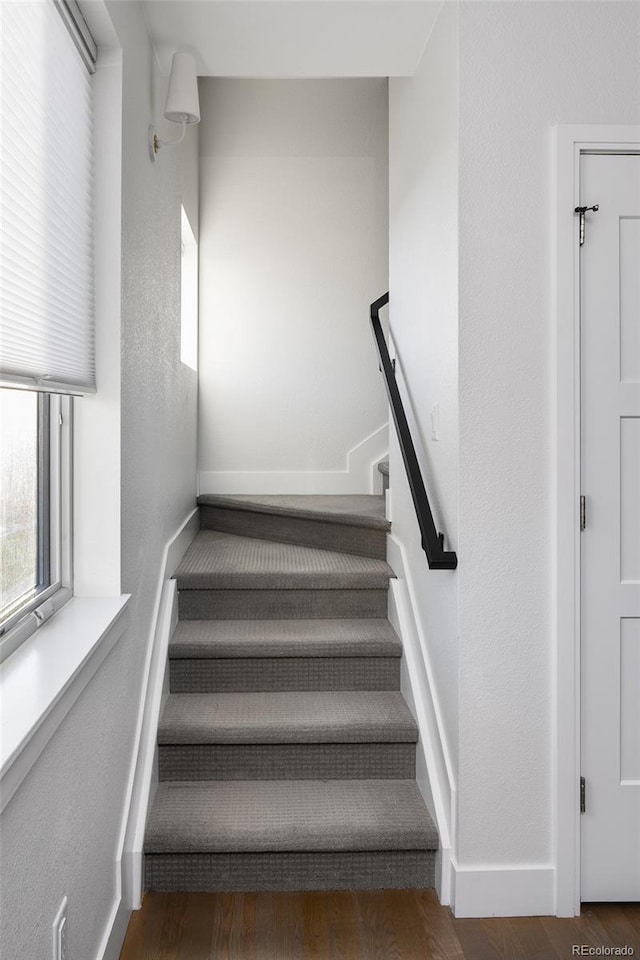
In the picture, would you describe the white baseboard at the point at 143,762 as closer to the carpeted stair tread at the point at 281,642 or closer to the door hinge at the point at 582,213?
the carpeted stair tread at the point at 281,642

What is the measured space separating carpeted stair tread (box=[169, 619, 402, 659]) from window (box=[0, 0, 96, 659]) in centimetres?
87

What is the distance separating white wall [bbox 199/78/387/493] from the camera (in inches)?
165

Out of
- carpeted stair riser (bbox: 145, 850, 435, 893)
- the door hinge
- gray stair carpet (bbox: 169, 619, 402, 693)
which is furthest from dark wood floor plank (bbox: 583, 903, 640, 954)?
the door hinge

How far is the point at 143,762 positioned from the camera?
2230mm

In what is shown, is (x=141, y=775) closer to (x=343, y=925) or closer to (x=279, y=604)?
(x=343, y=925)

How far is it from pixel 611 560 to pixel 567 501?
0.20 m

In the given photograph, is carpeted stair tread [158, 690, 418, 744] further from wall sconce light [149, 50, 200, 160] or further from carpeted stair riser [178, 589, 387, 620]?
wall sconce light [149, 50, 200, 160]

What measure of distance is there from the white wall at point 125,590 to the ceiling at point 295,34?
127 mm

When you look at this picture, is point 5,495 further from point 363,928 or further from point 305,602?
point 305,602

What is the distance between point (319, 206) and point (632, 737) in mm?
3174

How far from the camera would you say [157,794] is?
7.70 ft

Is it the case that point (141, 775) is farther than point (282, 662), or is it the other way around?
point (282, 662)

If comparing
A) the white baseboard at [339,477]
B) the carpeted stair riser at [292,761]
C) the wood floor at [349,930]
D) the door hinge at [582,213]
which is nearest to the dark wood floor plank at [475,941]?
the wood floor at [349,930]

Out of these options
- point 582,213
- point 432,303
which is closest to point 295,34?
point 432,303
